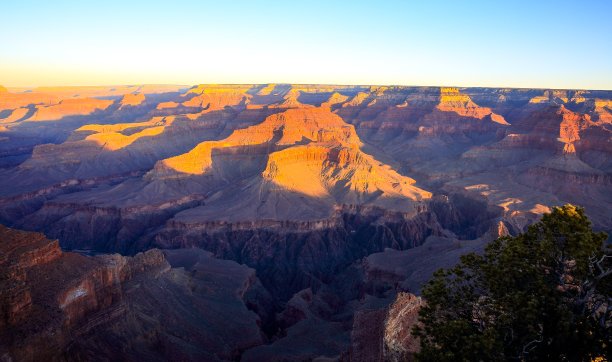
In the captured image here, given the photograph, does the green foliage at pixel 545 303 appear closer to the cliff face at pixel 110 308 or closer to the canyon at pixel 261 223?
the canyon at pixel 261 223

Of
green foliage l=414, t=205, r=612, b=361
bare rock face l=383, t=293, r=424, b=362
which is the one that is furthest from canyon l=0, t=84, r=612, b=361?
green foliage l=414, t=205, r=612, b=361

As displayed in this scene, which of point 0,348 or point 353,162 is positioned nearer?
point 0,348

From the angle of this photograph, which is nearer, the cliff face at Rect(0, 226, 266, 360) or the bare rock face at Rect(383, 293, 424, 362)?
the bare rock face at Rect(383, 293, 424, 362)

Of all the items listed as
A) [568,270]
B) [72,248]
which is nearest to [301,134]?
[72,248]

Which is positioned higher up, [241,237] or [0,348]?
[0,348]

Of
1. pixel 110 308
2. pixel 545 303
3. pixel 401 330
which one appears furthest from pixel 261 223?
pixel 545 303

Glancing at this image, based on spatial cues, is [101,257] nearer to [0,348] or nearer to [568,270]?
[0,348]

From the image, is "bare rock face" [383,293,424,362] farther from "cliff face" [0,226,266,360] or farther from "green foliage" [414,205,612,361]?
"cliff face" [0,226,266,360]

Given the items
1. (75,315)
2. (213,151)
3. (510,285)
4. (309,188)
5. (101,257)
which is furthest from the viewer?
(213,151)
